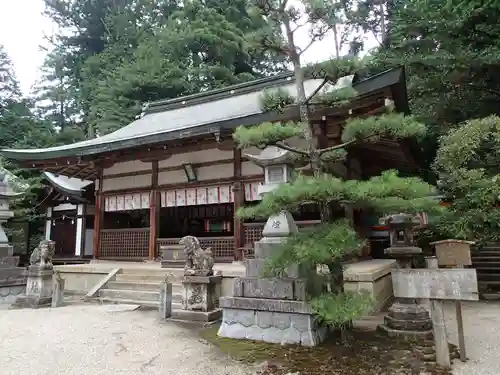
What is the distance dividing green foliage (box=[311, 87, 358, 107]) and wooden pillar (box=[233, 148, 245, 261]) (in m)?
5.55

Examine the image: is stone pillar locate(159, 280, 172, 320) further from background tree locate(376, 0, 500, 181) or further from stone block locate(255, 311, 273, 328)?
background tree locate(376, 0, 500, 181)

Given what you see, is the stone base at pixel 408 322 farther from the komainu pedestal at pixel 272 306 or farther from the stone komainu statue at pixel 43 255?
the stone komainu statue at pixel 43 255

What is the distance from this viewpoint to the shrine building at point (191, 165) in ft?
30.0

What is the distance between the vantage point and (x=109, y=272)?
9.66 meters

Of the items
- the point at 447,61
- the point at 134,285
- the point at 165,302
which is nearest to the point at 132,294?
the point at 134,285

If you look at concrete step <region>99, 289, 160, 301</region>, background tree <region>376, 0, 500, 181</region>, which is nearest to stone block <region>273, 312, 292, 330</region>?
concrete step <region>99, 289, 160, 301</region>

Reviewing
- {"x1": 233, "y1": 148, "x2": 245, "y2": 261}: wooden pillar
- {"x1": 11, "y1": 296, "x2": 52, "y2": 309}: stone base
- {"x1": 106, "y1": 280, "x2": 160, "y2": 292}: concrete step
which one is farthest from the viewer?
{"x1": 233, "y1": 148, "x2": 245, "y2": 261}: wooden pillar

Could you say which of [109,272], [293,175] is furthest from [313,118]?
[109,272]

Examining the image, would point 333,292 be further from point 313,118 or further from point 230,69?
point 230,69

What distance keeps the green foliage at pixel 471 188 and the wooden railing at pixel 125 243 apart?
8.39 metres

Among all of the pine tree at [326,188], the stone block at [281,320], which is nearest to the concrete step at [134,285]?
the stone block at [281,320]

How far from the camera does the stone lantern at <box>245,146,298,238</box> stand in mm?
5379

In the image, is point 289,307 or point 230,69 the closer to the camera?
point 289,307

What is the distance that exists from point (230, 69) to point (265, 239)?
69.6 ft
